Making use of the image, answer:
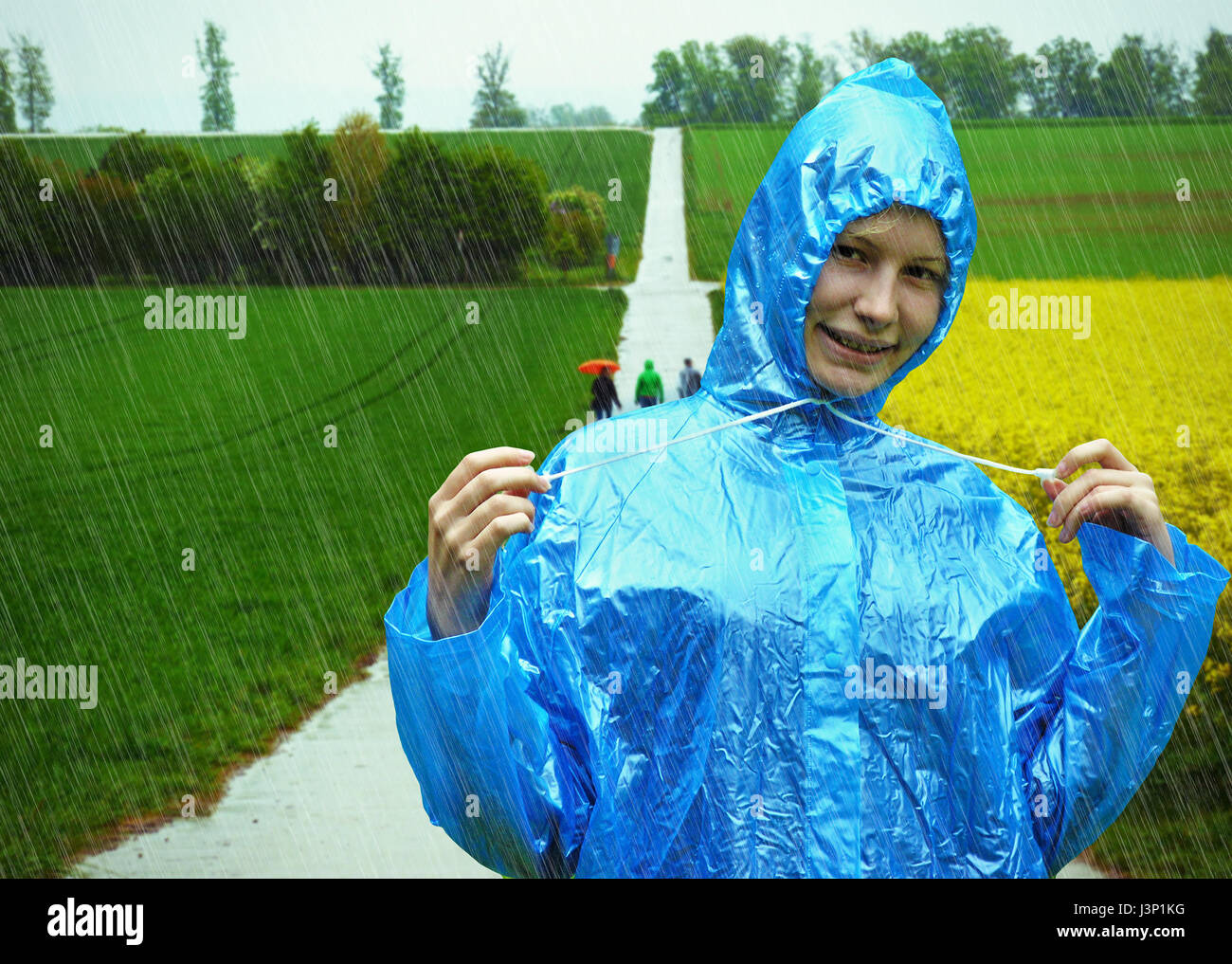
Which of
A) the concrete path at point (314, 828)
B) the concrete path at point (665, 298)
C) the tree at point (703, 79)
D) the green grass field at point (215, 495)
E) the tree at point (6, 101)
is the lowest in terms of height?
the concrete path at point (314, 828)

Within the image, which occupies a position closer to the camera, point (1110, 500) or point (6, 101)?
point (1110, 500)

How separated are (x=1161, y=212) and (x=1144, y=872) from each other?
26.1 feet

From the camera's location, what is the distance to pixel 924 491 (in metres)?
1.82

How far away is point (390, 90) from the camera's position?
1598cm

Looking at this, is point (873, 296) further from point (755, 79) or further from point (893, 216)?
point (755, 79)

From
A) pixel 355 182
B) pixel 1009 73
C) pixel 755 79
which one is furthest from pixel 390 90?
pixel 1009 73

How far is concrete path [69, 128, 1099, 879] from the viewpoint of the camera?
4.75 m

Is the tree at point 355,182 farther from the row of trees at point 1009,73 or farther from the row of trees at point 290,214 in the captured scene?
the row of trees at point 1009,73

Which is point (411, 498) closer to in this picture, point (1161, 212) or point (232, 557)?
point (232, 557)

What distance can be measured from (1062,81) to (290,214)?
1052cm

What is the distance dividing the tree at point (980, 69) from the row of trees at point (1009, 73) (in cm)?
1

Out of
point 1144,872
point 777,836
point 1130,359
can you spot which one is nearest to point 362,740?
point 1144,872

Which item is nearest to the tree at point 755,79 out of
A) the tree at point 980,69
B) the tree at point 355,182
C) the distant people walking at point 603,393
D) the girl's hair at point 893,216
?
the tree at point 980,69

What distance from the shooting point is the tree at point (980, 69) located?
30.5ft
